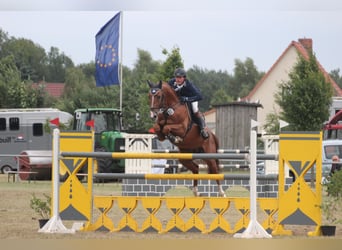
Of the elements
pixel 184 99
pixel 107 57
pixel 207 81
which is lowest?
pixel 184 99

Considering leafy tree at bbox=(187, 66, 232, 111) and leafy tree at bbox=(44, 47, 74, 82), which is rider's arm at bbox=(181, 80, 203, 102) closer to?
leafy tree at bbox=(44, 47, 74, 82)

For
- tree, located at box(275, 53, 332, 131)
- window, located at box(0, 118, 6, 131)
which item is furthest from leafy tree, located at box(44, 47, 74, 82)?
tree, located at box(275, 53, 332, 131)

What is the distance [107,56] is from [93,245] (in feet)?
59.6

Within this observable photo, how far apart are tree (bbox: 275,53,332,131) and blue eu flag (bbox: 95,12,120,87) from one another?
6.90 m

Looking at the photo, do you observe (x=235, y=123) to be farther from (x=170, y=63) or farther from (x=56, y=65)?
(x=56, y=65)

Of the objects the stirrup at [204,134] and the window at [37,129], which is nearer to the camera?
the stirrup at [204,134]

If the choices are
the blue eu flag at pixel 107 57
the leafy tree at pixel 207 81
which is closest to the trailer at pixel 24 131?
the blue eu flag at pixel 107 57

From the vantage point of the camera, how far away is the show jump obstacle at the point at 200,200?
25.4ft

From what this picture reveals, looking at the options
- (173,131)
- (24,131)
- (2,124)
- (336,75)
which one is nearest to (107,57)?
(24,131)

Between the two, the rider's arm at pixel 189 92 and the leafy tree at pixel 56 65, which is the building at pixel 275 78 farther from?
the rider's arm at pixel 189 92

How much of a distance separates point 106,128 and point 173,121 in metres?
11.2

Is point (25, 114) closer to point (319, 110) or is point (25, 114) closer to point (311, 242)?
point (319, 110)

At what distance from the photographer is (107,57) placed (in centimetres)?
2452

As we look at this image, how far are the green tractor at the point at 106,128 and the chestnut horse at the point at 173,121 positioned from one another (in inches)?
376
